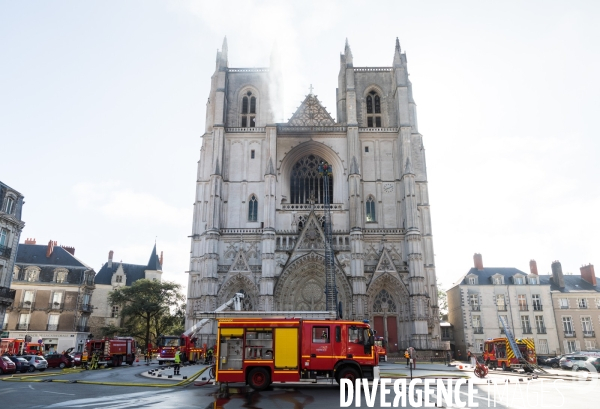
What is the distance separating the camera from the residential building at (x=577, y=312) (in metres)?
41.5

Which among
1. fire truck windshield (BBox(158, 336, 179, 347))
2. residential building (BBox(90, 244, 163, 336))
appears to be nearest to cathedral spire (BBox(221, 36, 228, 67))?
fire truck windshield (BBox(158, 336, 179, 347))

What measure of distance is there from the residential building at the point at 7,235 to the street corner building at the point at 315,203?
472 inches

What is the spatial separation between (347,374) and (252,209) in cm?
2488

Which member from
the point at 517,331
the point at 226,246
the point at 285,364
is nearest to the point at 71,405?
the point at 285,364

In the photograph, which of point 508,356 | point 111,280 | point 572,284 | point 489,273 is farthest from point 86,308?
point 572,284

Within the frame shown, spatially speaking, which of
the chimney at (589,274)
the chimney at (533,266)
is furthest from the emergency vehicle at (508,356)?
the chimney at (589,274)

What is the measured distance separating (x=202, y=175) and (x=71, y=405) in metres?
29.3

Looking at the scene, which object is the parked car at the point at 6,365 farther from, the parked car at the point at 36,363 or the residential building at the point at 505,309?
the residential building at the point at 505,309

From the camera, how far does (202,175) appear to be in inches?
1532

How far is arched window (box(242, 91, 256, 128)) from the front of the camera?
1639 inches

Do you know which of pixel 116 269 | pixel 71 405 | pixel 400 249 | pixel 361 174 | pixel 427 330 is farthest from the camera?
pixel 116 269

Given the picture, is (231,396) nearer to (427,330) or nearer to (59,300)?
(427,330)

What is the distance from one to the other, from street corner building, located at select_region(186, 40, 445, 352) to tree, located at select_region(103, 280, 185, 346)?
1329 centimetres

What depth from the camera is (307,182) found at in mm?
40219
